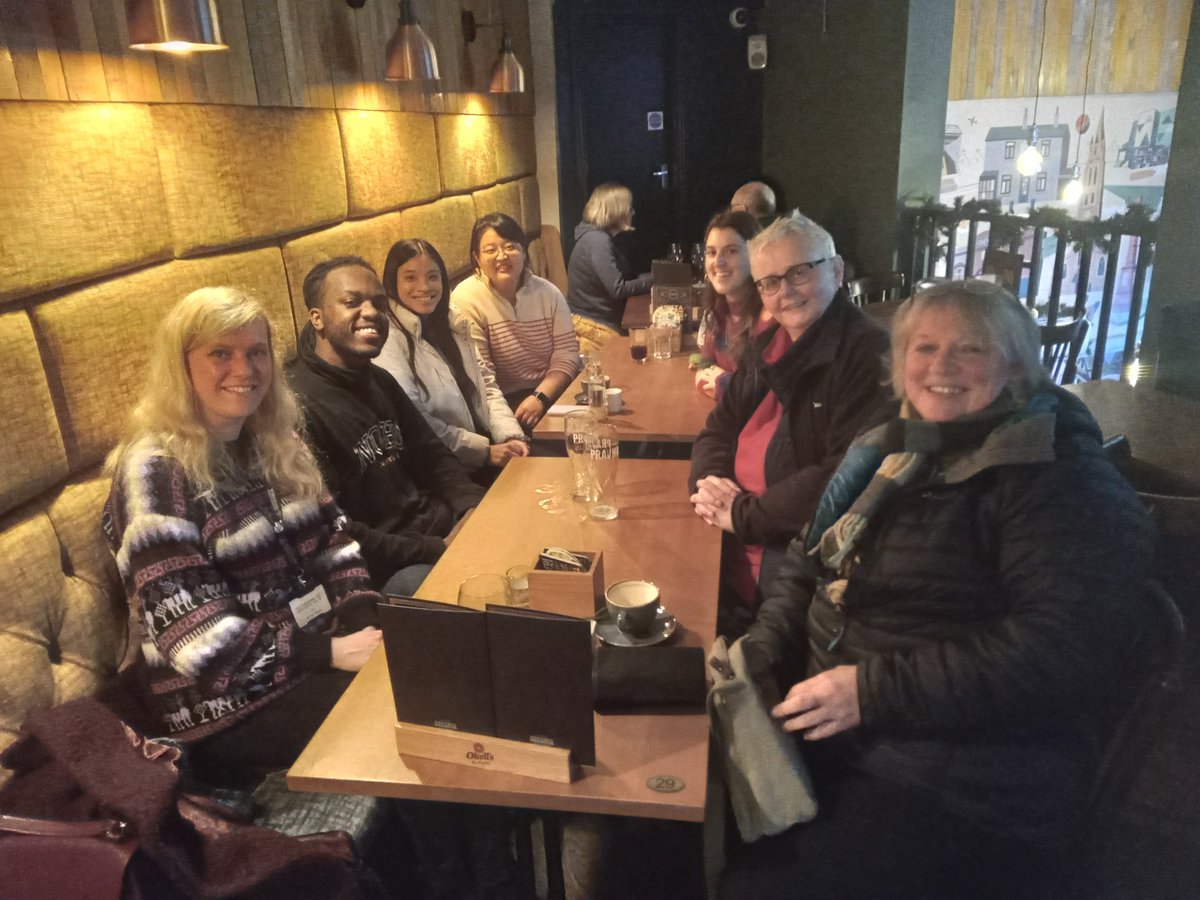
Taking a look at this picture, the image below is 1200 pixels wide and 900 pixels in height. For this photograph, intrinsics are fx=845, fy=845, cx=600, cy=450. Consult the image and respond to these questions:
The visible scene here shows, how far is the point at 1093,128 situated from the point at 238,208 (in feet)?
21.4

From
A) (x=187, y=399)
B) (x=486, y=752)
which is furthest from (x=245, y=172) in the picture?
(x=486, y=752)

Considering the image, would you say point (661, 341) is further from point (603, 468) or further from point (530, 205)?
point (530, 205)

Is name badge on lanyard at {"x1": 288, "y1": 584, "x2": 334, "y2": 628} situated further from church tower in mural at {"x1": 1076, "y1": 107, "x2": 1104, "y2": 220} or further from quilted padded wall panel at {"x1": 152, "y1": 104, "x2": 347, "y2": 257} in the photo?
church tower in mural at {"x1": 1076, "y1": 107, "x2": 1104, "y2": 220}

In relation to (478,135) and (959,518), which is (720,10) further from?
(959,518)

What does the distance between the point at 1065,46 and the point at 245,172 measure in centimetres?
632

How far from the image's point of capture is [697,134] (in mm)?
6285

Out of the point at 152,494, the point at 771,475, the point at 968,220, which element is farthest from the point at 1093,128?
the point at 152,494

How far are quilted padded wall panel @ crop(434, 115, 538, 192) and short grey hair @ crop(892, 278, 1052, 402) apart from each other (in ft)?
9.97

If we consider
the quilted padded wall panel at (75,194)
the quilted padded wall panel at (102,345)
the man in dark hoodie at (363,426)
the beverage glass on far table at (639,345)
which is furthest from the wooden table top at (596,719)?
the beverage glass on far table at (639,345)

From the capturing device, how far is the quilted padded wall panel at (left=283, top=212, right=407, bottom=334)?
101 inches

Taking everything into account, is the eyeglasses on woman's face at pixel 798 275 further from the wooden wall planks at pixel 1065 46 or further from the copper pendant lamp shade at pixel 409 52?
the wooden wall planks at pixel 1065 46

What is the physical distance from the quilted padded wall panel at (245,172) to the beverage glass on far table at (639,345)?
1169 mm

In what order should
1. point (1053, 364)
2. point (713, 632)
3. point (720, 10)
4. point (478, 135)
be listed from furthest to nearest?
point (720, 10)
point (478, 135)
point (1053, 364)
point (713, 632)

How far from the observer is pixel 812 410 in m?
1.95
